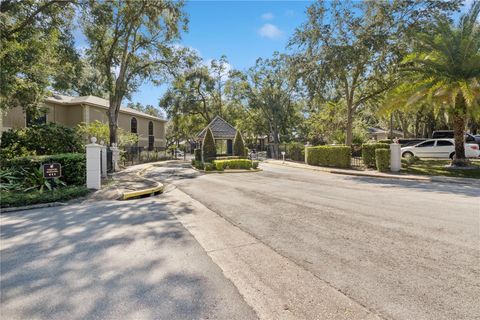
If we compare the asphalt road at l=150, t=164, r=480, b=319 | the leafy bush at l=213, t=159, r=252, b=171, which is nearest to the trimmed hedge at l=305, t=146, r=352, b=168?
the leafy bush at l=213, t=159, r=252, b=171

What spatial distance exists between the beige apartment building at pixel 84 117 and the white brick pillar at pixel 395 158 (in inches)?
884

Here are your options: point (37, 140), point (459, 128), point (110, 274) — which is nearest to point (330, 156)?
point (459, 128)

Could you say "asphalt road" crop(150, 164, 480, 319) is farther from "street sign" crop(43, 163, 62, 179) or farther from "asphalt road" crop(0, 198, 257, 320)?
"street sign" crop(43, 163, 62, 179)

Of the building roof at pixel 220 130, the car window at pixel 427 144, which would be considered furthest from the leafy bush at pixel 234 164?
the car window at pixel 427 144

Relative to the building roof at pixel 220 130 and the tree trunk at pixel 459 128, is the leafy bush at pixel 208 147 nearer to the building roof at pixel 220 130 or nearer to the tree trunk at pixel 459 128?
the building roof at pixel 220 130

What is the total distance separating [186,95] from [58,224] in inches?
1460

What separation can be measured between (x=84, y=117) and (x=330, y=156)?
23.8 m

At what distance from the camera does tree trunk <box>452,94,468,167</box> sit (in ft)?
51.5

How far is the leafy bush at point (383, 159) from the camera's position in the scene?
685 inches

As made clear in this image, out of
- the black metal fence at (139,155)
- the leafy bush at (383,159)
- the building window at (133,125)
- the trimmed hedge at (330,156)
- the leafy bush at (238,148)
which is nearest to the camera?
the leafy bush at (383,159)

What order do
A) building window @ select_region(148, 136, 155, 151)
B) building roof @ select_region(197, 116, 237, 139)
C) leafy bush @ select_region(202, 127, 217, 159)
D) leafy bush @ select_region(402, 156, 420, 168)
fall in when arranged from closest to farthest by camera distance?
leafy bush @ select_region(402, 156, 420, 168) → leafy bush @ select_region(202, 127, 217, 159) → building roof @ select_region(197, 116, 237, 139) → building window @ select_region(148, 136, 155, 151)

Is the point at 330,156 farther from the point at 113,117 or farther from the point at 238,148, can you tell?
the point at 113,117

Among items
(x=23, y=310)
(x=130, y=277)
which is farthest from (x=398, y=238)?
(x=23, y=310)

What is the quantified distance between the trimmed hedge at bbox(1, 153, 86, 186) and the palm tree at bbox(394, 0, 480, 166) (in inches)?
670
